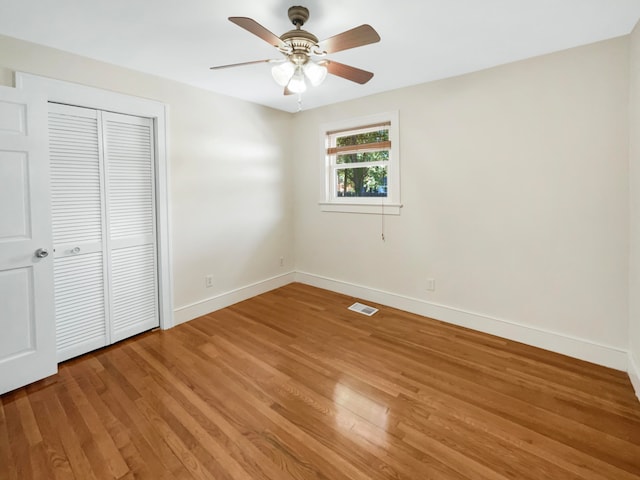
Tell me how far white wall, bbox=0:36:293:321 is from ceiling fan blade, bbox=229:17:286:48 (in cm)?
169

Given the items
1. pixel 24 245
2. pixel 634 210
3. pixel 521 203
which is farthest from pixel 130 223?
pixel 634 210

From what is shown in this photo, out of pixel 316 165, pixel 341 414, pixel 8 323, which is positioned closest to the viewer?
pixel 341 414

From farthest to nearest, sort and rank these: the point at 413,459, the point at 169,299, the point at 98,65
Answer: the point at 169,299, the point at 98,65, the point at 413,459

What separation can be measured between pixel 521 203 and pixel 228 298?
10.4ft

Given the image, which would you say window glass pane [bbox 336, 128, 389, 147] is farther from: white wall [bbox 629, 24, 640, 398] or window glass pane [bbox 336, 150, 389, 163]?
white wall [bbox 629, 24, 640, 398]

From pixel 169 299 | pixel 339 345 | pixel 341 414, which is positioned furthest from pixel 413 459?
pixel 169 299

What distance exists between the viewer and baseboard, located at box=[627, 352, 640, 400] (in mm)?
2053

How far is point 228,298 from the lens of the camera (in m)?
3.72

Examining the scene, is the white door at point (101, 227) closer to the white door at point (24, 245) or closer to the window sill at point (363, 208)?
the white door at point (24, 245)

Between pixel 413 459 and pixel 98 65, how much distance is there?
11.6 ft

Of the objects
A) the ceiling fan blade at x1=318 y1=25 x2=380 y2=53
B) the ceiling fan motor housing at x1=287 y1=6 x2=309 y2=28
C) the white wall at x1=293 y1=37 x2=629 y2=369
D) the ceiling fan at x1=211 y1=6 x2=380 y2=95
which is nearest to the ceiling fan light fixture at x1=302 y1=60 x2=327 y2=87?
the ceiling fan at x1=211 y1=6 x2=380 y2=95

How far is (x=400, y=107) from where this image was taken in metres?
3.37

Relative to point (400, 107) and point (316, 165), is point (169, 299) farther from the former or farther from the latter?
point (400, 107)

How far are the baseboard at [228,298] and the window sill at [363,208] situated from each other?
3.85 feet
